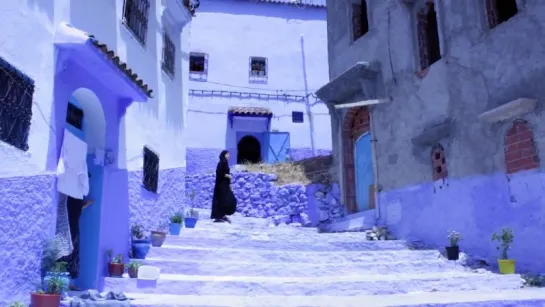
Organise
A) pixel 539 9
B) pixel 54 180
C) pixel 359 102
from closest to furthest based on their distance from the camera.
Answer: pixel 54 180 < pixel 539 9 < pixel 359 102

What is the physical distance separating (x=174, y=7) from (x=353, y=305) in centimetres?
684

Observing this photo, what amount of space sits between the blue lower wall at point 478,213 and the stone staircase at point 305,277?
2.24 feet

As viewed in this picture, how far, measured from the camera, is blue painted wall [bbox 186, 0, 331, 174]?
19.6m

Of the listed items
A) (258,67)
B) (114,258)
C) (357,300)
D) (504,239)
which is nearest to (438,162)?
(504,239)

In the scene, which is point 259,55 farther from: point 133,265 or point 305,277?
point 133,265

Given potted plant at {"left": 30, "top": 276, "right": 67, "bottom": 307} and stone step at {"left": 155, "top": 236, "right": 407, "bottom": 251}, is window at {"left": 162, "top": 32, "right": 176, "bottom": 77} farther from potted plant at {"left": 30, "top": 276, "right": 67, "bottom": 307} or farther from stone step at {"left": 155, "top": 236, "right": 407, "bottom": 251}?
potted plant at {"left": 30, "top": 276, "right": 67, "bottom": 307}

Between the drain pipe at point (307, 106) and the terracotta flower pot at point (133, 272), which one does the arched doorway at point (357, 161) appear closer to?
the terracotta flower pot at point (133, 272)

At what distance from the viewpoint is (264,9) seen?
20.8 m

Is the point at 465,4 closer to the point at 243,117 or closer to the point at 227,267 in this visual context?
the point at 227,267

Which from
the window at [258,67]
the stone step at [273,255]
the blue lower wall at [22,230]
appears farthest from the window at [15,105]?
the window at [258,67]

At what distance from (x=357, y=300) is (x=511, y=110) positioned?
13.8 feet

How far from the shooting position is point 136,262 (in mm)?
6184

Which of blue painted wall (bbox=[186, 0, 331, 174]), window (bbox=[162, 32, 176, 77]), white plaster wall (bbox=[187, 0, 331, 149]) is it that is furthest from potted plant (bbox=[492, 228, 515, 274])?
white plaster wall (bbox=[187, 0, 331, 149])

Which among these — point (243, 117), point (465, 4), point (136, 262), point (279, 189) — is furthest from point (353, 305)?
point (243, 117)
